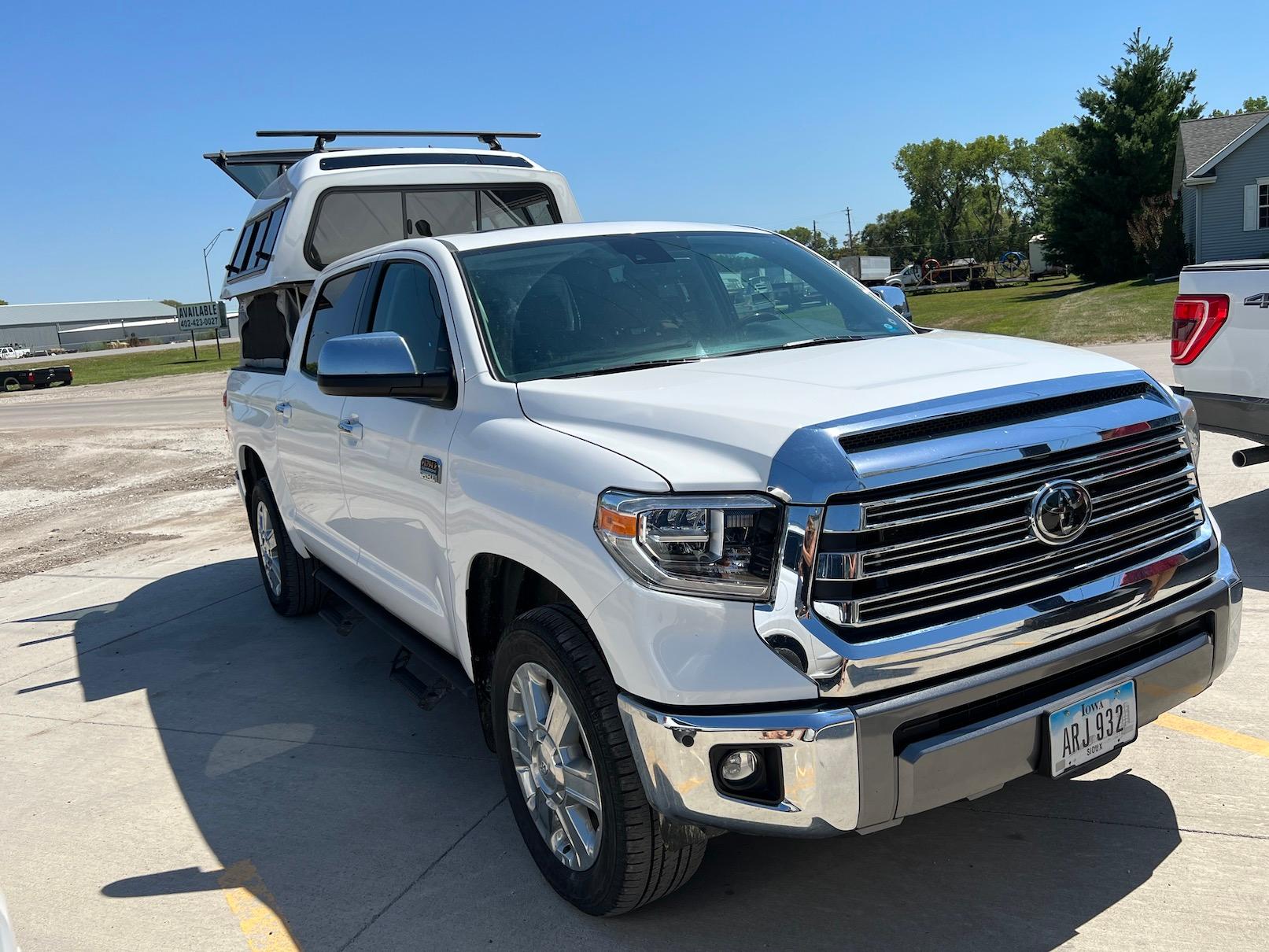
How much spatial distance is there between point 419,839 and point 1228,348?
4744 mm

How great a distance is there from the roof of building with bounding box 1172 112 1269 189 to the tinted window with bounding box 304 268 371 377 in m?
39.0

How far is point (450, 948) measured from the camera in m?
3.11

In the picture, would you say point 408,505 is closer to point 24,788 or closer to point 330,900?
point 330,900

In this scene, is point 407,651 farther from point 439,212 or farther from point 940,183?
point 940,183

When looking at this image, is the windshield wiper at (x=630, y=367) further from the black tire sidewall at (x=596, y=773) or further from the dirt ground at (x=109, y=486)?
the dirt ground at (x=109, y=486)

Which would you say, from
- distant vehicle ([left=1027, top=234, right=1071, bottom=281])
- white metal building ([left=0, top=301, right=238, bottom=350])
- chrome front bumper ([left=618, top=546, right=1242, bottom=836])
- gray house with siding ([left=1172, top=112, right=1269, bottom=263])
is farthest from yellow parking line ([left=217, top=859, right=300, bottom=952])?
white metal building ([left=0, top=301, right=238, bottom=350])

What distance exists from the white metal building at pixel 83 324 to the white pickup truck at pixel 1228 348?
369 feet

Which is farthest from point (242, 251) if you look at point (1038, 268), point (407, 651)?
point (1038, 268)

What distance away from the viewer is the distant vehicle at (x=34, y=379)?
43344mm

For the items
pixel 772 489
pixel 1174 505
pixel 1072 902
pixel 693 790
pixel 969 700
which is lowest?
pixel 1072 902

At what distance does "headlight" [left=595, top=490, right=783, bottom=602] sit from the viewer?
2576 millimetres

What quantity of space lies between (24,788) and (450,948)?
2.44m

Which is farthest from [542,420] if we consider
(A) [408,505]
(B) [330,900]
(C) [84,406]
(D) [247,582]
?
(C) [84,406]

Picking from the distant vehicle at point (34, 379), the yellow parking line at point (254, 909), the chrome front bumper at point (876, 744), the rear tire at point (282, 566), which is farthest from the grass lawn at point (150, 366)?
the chrome front bumper at point (876, 744)
